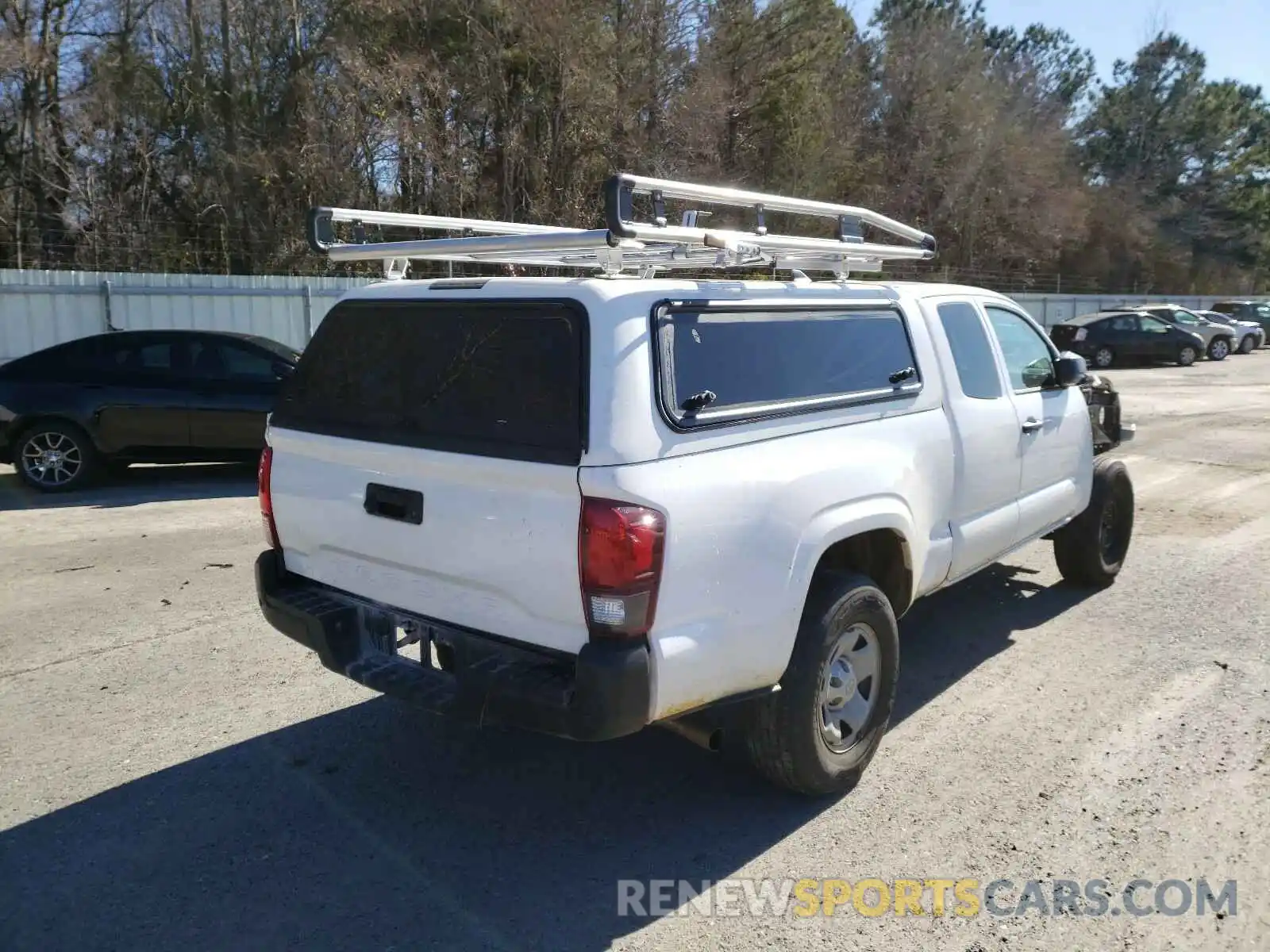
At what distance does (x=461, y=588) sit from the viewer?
11.0 feet

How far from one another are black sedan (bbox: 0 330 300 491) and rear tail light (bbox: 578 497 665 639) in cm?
752

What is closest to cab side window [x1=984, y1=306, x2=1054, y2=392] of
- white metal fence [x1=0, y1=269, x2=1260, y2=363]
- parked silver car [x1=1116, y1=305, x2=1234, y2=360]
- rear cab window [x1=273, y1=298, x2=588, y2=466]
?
rear cab window [x1=273, y1=298, x2=588, y2=466]

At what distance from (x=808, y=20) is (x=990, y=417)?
26.1 metres

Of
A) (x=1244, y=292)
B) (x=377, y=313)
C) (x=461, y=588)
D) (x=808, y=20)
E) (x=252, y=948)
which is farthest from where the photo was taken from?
(x=1244, y=292)

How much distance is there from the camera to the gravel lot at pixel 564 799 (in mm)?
3064

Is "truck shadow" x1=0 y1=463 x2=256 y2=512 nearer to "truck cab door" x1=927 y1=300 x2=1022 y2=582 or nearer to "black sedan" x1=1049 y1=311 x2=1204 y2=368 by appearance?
"truck cab door" x1=927 y1=300 x2=1022 y2=582

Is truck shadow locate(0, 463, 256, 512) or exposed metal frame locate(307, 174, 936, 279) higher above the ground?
exposed metal frame locate(307, 174, 936, 279)

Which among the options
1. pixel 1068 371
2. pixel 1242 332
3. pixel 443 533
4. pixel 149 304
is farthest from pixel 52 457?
pixel 1242 332

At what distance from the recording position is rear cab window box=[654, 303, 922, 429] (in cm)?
331

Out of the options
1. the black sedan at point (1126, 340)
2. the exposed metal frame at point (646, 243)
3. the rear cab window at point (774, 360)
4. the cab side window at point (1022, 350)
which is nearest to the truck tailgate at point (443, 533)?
the rear cab window at point (774, 360)

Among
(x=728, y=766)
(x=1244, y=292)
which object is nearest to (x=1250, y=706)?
(x=728, y=766)

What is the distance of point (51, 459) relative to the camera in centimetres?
938

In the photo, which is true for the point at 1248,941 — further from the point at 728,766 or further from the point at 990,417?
the point at 990,417

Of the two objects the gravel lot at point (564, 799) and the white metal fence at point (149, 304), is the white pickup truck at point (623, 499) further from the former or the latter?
the white metal fence at point (149, 304)
